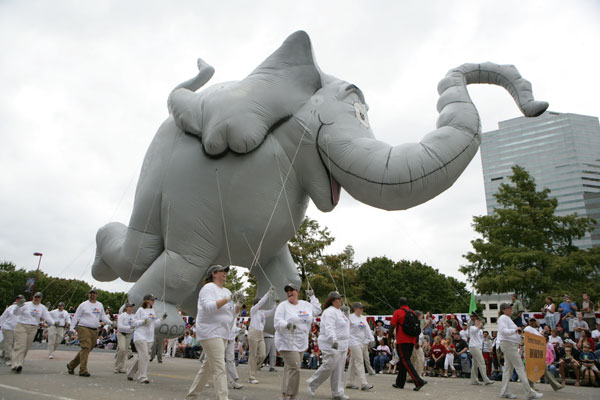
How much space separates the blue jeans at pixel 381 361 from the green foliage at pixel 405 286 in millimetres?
22973

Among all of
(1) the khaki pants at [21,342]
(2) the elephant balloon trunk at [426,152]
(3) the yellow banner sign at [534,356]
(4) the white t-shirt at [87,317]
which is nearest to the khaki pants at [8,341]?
(1) the khaki pants at [21,342]

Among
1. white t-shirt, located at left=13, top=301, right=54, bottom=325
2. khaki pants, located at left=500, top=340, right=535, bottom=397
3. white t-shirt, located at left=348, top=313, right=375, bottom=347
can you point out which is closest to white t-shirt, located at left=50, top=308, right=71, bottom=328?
white t-shirt, located at left=13, top=301, right=54, bottom=325

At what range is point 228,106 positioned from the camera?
677 cm

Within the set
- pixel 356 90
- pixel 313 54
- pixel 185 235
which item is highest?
pixel 313 54

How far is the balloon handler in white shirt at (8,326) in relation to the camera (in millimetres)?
8433

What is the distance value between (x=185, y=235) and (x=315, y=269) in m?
18.4

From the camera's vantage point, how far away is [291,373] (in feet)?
16.7

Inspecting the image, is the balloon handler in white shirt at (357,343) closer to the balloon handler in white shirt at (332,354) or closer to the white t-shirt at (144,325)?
the balloon handler in white shirt at (332,354)

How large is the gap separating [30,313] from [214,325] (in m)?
5.54

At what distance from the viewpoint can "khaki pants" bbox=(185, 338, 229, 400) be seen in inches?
170

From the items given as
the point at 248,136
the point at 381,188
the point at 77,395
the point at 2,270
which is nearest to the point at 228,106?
the point at 248,136

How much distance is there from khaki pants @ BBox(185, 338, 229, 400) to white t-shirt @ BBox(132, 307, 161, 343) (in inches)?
A: 91.2

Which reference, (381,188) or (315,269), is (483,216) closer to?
(315,269)

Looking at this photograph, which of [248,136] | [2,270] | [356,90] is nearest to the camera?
[248,136]
